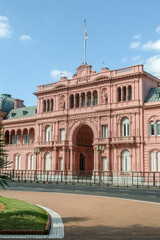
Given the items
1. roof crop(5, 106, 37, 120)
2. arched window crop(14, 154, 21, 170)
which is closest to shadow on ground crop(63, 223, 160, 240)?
arched window crop(14, 154, 21, 170)

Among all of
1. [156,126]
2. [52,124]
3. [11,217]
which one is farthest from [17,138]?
[11,217]

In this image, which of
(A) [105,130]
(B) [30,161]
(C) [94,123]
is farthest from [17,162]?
(A) [105,130]

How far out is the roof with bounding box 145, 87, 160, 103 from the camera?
47.9 m

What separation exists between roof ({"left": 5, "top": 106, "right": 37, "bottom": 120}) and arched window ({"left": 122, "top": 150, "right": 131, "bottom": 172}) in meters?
24.5

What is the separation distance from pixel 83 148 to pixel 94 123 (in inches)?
307

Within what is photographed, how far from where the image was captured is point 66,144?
55.6m

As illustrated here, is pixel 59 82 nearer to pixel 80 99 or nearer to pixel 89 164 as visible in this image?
pixel 80 99

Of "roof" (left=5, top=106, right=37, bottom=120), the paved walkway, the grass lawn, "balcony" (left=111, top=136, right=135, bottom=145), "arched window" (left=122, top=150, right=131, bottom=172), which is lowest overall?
the paved walkway

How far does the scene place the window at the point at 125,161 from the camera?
48156 mm

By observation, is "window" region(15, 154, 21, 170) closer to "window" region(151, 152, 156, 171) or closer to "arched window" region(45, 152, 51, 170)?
"arched window" region(45, 152, 51, 170)

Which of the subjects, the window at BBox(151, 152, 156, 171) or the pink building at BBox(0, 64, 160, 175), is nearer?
the window at BBox(151, 152, 156, 171)

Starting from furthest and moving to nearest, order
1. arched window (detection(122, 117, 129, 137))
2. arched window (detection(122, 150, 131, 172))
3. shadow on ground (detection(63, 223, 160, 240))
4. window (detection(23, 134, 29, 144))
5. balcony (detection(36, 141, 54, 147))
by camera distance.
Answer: window (detection(23, 134, 29, 144)) → balcony (detection(36, 141, 54, 147)) → arched window (detection(122, 117, 129, 137)) → arched window (detection(122, 150, 131, 172)) → shadow on ground (detection(63, 223, 160, 240))

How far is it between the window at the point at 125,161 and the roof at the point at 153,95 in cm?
879

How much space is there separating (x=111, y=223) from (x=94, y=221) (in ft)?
2.80
